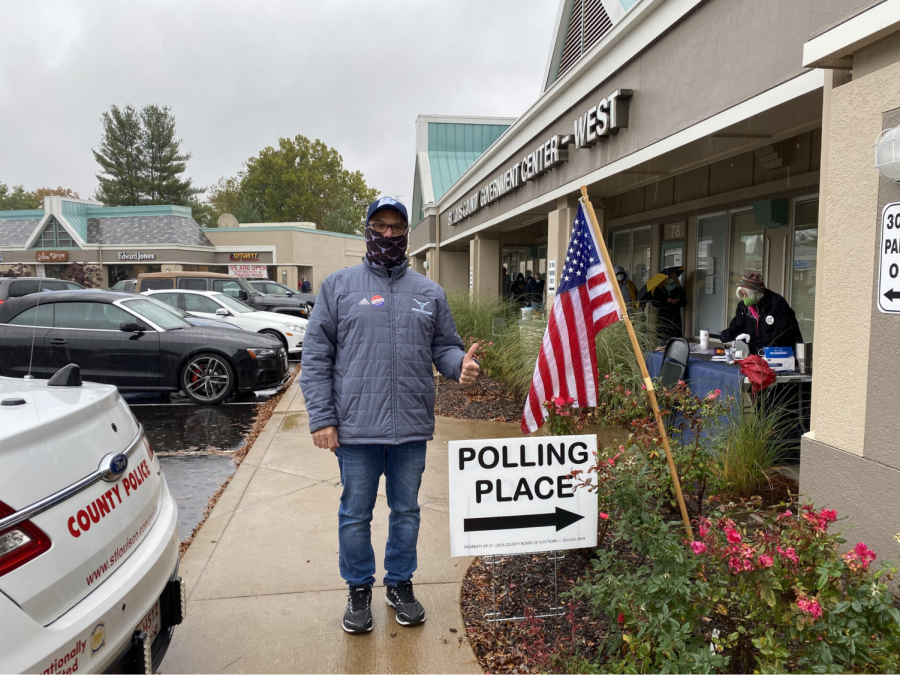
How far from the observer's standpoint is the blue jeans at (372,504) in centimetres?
308

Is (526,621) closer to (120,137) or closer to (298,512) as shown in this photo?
(298,512)

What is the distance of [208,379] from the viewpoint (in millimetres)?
9094

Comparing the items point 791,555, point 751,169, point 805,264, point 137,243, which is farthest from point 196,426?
point 137,243

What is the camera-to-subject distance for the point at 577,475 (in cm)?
316

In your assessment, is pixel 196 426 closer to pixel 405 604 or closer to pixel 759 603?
pixel 405 604

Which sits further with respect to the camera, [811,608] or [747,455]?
[747,455]

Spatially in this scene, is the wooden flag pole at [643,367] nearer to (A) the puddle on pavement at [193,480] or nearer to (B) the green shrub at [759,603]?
(B) the green shrub at [759,603]

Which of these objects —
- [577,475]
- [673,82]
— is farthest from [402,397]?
[673,82]

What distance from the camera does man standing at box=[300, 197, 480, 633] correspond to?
3029 millimetres

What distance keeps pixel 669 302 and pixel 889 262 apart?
6.75 meters

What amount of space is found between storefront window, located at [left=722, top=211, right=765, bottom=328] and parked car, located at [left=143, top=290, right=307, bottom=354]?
7946 millimetres

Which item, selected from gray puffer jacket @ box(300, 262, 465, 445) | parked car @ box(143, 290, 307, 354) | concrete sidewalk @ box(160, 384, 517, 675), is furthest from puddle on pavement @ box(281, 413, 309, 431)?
parked car @ box(143, 290, 307, 354)

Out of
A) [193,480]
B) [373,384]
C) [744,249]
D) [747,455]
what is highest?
[744,249]

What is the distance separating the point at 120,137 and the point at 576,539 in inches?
2842
